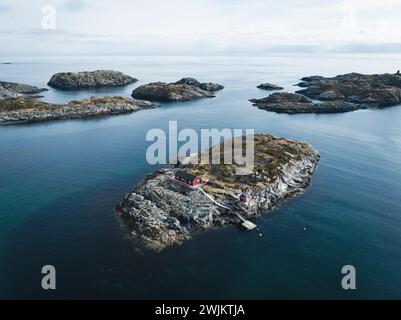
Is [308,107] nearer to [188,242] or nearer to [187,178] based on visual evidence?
[187,178]

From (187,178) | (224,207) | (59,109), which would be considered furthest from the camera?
(59,109)

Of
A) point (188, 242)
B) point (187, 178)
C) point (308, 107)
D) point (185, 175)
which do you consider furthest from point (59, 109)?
point (308, 107)

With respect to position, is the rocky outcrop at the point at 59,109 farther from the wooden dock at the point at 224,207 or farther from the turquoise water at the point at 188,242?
the wooden dock at the point at 224,207

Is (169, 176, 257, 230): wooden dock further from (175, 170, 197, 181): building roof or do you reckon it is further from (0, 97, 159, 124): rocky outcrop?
(0, 97, 159, 124): rocky outcrop

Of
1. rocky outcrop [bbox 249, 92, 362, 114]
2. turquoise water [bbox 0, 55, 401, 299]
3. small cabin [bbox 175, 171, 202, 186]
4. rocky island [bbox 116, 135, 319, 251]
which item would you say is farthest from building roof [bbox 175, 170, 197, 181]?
rocky outcrop [bbox 249, 92, 362, 114]
